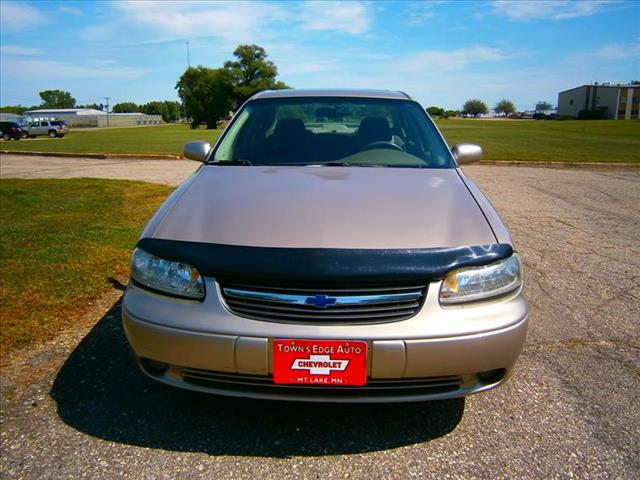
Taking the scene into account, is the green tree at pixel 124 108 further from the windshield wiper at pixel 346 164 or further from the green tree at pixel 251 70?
the windshield wiper at pixel 346 164

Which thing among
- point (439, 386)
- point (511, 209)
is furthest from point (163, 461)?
point (511, 209)

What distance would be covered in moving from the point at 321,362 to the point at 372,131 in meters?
2.04

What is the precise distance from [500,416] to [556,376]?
0.58m

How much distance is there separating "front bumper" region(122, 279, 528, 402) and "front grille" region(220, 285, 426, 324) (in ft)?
0.11

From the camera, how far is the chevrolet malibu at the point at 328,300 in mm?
1977

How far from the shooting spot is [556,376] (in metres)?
2.83

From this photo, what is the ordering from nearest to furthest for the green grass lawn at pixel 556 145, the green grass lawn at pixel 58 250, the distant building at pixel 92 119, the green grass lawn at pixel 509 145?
the green grass lawn at pixel 58 250
the green grass lawn at pixel 556 145
the green grass lawn at pixel 509 145
the distant building at pixel 92 119

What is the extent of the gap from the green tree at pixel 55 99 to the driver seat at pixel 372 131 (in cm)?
17479

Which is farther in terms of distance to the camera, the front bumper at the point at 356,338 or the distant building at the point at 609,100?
the distant building at the point at 609,100

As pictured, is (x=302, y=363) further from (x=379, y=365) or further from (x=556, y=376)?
(x=556, y=376)

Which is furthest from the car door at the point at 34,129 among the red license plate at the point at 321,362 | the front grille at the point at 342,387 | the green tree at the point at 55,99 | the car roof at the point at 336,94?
the green tree at the point at 55,99

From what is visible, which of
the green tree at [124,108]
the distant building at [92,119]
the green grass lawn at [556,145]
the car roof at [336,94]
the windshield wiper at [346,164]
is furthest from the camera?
the green tree at [124,108]

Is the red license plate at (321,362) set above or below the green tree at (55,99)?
below

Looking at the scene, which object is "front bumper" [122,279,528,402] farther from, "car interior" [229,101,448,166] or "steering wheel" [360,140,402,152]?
"steering wheel" [360,140,402,152]
